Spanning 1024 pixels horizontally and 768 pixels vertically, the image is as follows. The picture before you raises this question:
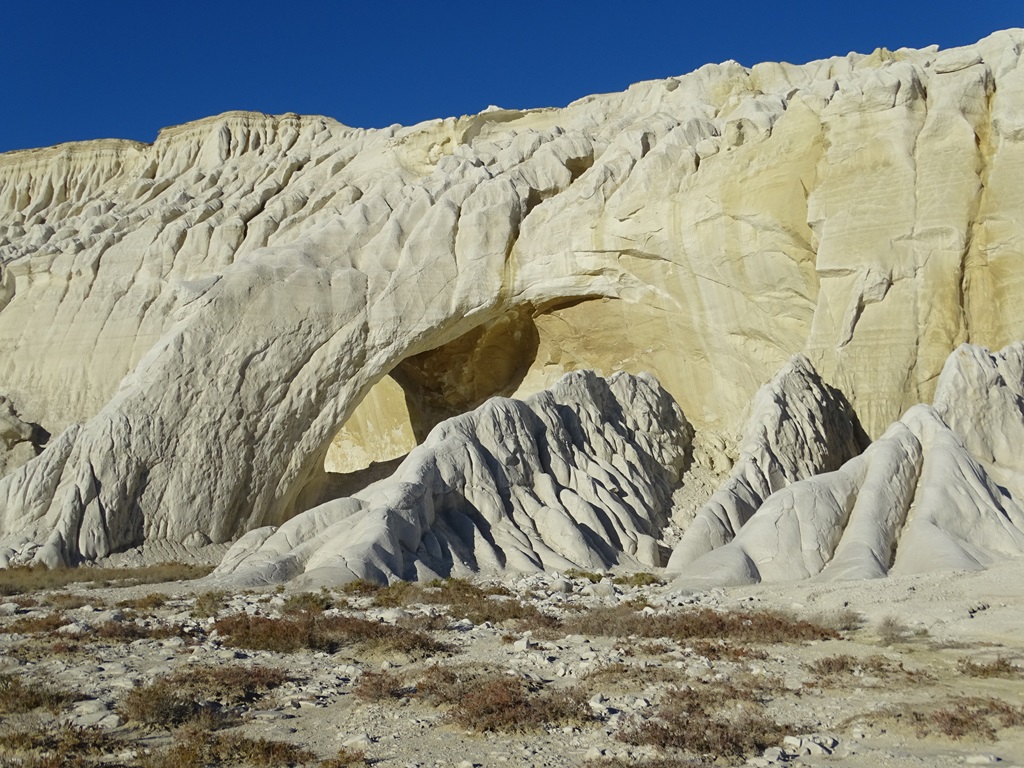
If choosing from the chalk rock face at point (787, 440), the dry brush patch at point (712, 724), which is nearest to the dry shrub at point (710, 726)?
the dry brush patch at point (712, 724)

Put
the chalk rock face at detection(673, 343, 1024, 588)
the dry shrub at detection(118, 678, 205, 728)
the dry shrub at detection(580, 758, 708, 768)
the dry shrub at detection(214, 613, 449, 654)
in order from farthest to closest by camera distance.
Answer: the chalk rock face at detection(673, 343, 1024, 588)
the dry shrub at detection(214, 613, 449, 654)
the dry shrub at detection(118, 678, 205, 728)
the dry shrub at detection(580, 758, 708, 768)

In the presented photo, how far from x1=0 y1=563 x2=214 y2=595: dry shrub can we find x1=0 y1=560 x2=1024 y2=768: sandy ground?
328 centimetres

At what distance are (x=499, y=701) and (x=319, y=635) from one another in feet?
10.9

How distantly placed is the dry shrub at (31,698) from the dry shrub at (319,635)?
234 cm

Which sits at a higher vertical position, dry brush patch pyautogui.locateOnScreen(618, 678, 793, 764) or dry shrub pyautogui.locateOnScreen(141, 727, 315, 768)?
dry shrub pyautogui.locateOnScreen(141, 727, 315, 768)

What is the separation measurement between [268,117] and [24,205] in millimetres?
13745

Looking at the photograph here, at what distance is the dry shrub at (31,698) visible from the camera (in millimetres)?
7828

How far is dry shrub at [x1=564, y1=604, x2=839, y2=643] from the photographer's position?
1112 centimetres

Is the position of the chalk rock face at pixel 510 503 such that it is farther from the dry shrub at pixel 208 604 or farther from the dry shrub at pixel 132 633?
the dry shrub at pixel 132 633

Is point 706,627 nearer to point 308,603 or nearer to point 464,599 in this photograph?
point 464,599

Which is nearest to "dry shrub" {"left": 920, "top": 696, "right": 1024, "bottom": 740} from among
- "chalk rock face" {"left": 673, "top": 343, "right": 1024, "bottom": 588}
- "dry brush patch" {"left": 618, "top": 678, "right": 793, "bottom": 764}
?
"dry brush patch" {"left": 618, "top": 678, "right": 793, "bottom": 764}

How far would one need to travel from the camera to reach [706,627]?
37.3 feet

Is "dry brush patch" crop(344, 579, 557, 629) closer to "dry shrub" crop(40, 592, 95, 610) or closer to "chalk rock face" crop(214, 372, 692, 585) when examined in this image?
"chalk rock face" crop(214, 372, 692, 585)

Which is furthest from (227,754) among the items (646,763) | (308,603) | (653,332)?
(653,332)
